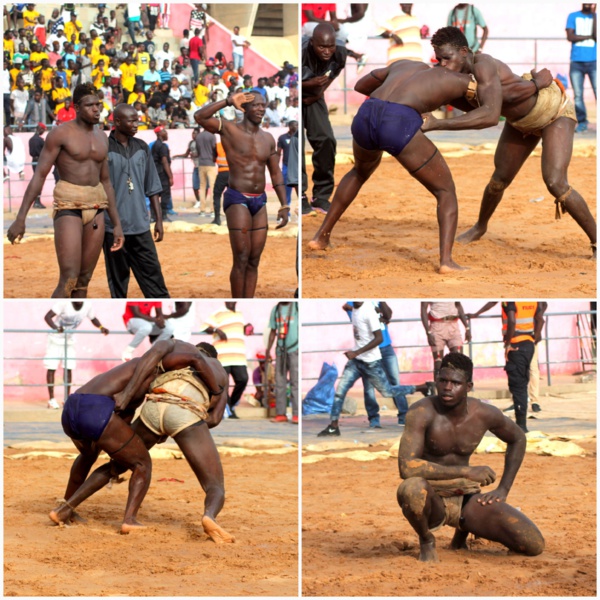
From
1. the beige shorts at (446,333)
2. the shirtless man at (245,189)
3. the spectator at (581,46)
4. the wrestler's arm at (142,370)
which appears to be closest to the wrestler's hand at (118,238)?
the shirtless man at (245,189)

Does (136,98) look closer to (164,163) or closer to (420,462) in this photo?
(164,163)

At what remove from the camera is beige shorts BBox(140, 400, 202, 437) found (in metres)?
7.25

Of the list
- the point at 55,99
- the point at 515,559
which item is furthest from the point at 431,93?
the point at 55,99

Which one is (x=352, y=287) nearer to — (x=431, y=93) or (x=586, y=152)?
(x=431, y=93)

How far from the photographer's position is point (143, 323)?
13.3 meters

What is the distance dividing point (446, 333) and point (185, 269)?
3235 mm

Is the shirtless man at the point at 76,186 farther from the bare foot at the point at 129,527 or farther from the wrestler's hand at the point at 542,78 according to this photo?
the wrestler's hand at the point at 542,78

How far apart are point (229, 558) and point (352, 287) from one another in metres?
2.38

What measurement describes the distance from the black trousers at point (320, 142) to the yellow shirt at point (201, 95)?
34.8ft

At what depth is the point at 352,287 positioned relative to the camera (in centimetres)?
801

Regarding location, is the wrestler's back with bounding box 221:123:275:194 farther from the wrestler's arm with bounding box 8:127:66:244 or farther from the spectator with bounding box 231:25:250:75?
the spectator with bounding box 231:25:250:75

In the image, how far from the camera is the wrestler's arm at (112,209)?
7.85 metres

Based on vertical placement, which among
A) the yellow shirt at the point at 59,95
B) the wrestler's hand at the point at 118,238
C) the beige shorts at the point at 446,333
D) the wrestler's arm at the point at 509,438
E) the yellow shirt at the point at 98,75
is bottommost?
the wrestler's arm at the point at 509,438

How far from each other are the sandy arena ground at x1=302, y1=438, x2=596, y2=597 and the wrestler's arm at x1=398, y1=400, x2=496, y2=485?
522mm
